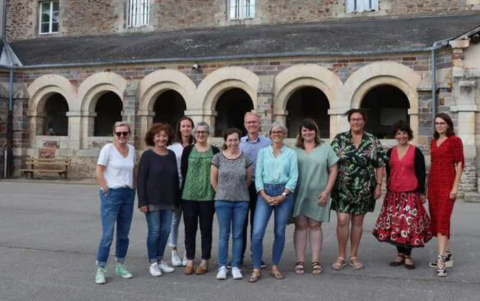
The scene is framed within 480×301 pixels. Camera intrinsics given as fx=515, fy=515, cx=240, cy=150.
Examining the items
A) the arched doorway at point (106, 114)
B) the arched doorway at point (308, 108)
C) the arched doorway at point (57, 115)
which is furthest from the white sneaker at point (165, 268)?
the arched doorway at point (106, 114)

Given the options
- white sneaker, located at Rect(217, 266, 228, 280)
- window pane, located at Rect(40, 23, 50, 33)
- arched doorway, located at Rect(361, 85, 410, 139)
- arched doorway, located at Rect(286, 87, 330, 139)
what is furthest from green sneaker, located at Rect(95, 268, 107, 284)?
window pane, located at Rect(40, 23, 50, 33)

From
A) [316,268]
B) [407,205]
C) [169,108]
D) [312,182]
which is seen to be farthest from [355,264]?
[169,108]

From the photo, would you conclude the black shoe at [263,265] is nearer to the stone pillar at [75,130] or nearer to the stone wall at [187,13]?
the stone pillar at [75,130]

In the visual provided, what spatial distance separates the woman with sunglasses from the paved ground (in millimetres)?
379

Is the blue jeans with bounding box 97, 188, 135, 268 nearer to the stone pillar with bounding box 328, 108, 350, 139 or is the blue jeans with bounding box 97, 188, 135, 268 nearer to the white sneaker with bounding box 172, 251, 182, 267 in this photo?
the white sneaker with bounding box 172, 251, 182, 267

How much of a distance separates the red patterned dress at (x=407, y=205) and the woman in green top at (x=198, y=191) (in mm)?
2013

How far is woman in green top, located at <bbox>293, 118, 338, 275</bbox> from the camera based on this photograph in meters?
5.43

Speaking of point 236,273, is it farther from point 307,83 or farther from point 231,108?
point 231,108

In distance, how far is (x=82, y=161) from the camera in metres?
17.6

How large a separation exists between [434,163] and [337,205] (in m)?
1.18

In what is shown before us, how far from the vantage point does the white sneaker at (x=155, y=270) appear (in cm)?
550

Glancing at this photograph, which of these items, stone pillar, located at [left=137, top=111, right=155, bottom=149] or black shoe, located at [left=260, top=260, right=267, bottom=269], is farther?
stone pillar, located at [left=137, top=111, right=155, bottom=149]

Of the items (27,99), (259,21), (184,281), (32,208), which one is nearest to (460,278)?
(184,281)

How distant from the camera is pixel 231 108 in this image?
19453 millimetres
